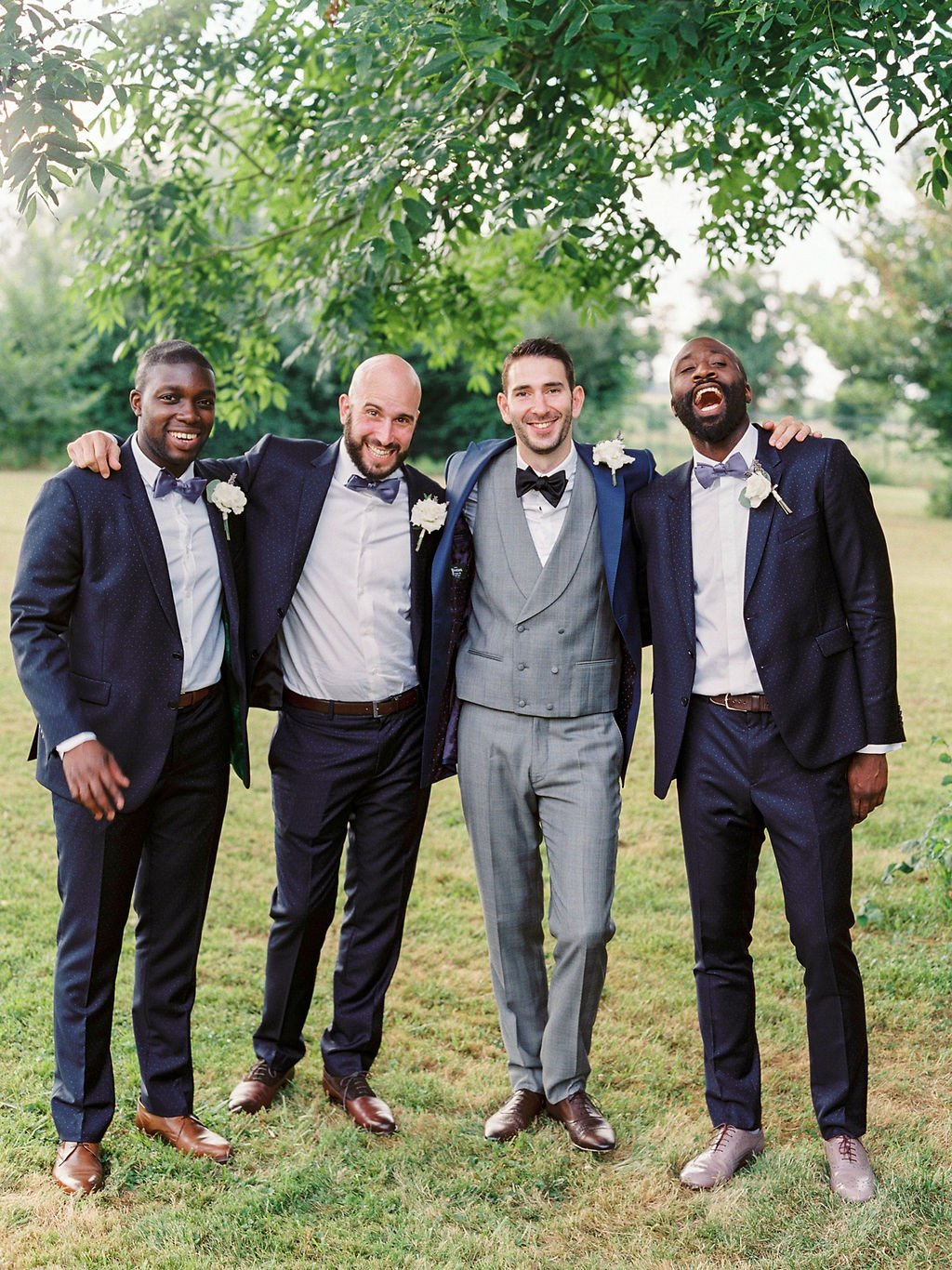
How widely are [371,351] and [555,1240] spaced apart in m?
5.34

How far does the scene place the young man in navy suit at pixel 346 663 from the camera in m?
4.31

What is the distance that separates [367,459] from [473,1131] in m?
2.34

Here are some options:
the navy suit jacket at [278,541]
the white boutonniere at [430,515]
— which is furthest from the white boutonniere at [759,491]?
the navy suit jacket at [278,541]

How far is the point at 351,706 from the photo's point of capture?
14.2 ft

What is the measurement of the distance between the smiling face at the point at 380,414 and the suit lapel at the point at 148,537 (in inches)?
31.2

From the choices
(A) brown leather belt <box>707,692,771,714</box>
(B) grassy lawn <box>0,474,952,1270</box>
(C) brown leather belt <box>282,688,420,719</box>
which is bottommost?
(B) grassy lawn <box>0,474,952,1270</box>

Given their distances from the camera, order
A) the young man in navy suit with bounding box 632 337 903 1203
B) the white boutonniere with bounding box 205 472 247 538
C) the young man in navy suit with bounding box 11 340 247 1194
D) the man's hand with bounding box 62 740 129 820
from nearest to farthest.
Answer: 1. the man's hand with bounding box 62 740 129 820
2. the young man in navy suit with bounding box 11 340 247 1194
3. the young man in navy suit with bounding box 632 337 903 1203
4. the white boutonniere with bounding box 205 472 247 538

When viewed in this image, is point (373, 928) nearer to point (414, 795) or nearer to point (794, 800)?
point (414, 795)

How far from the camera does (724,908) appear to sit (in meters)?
4.04

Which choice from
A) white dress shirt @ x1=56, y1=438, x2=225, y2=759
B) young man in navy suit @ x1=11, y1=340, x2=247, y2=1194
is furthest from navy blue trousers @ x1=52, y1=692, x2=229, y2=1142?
white dress shirt @ x1=56, y1=438, x2=225, y2=759

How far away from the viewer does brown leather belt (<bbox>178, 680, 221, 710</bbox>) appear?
3.97 metres

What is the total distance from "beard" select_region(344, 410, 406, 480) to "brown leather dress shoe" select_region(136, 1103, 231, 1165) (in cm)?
223

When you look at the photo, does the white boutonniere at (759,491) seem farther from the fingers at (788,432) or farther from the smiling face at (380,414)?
the smiling face at (380,414)

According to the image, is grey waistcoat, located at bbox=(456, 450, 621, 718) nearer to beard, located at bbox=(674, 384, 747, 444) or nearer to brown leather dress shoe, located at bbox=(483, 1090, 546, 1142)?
beard, located at bbox=(674, 384, 747, 444)
